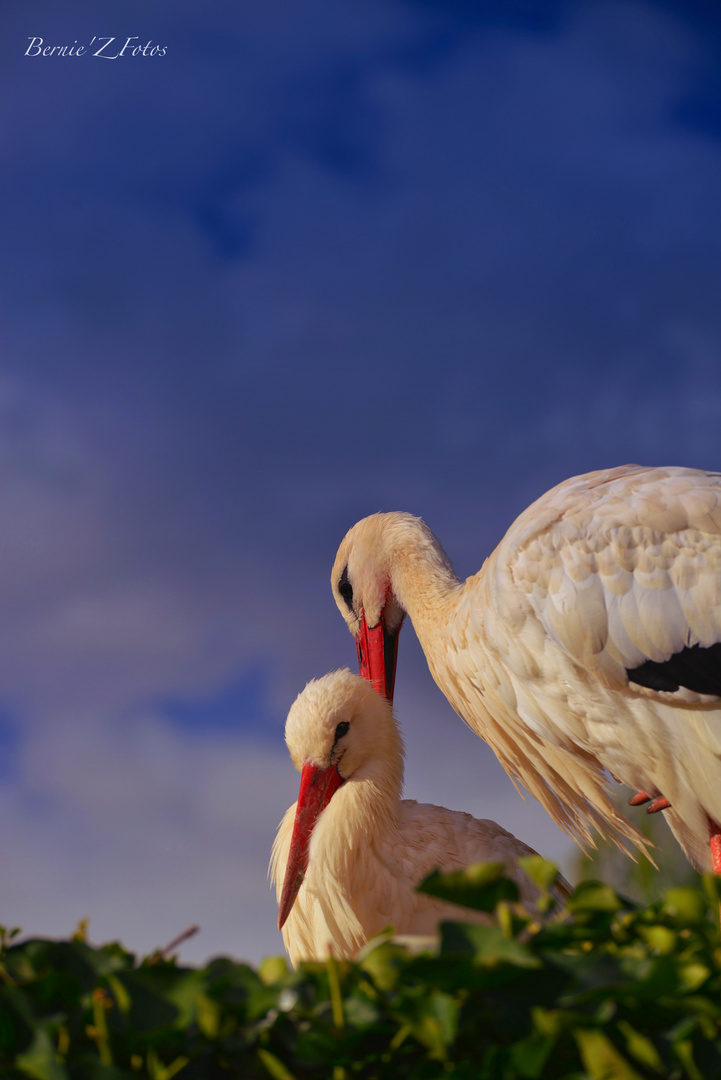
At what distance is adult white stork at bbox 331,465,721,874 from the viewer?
3270mm

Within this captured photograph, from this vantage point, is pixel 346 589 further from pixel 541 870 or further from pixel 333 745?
pixel 541 870

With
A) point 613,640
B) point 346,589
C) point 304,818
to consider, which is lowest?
point 304,818

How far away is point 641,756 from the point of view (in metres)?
3.36

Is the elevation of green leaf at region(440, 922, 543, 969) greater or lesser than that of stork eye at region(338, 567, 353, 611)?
lesser

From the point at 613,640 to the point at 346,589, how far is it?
6.40 feet

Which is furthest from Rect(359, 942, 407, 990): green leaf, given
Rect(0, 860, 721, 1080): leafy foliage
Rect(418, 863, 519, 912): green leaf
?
Rect(418, 863, 519, 912): green leaf

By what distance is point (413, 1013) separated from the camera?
95 centimetres

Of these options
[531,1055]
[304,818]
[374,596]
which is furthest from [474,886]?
[374,596]

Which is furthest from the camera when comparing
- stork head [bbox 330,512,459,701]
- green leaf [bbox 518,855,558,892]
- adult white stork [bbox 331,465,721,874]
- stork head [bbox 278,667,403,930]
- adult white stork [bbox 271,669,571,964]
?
stork head [bbox 330,512,459,701]

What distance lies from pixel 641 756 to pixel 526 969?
2593 millimetres

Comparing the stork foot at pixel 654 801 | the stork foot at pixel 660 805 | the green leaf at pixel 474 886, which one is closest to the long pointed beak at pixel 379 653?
the stork foot at pixel 654 801

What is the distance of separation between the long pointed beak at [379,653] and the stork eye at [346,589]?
0.51 ft

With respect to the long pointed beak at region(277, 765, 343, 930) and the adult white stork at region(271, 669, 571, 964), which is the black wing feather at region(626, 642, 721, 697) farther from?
the long pointed beak at region(277, 765, 343, 930)

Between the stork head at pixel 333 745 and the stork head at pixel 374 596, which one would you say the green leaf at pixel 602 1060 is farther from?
the stork head at pixel 374 596
